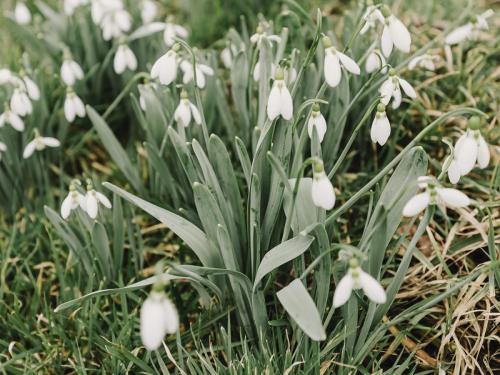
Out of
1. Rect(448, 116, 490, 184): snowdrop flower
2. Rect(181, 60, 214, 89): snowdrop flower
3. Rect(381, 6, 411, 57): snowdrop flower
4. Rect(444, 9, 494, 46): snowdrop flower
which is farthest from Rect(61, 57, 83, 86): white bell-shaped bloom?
Rect(448, 116, 490, 184): snowdrop flower

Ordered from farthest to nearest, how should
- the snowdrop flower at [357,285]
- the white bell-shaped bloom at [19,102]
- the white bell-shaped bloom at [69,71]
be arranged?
the white bell-shaped bloom at [69,71]
the white bell-shaped bloom at [19,102]
the snowdrop flower at [357,285]

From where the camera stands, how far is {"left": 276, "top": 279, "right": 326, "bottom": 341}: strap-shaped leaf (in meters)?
1.35

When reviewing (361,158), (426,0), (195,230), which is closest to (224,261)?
(195,230)

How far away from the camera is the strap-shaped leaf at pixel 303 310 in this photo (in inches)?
53.1

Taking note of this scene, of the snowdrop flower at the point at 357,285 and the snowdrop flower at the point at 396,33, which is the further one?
the snowdrop flower at the point at 396,33

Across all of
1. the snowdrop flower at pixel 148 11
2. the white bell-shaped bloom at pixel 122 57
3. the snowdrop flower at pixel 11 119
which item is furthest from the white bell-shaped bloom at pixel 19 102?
the snowdrop flower at pixel 148 11

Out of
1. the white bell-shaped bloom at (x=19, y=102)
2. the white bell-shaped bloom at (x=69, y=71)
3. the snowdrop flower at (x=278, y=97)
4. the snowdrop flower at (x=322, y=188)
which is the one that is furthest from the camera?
the white bell-shaped bloom at (x=69, y=71)

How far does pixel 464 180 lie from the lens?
2.11m

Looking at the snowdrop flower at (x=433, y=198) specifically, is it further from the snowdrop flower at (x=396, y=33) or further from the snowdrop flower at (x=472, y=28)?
the snowdrop flower at (x=472, y=28)

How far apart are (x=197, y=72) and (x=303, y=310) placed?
30.6 inches

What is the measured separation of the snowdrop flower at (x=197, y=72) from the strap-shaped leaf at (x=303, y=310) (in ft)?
2.03

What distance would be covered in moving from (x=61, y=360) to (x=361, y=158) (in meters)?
1.23

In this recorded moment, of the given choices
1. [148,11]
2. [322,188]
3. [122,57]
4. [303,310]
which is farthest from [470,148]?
[148,11]

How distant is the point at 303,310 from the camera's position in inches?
54.9
